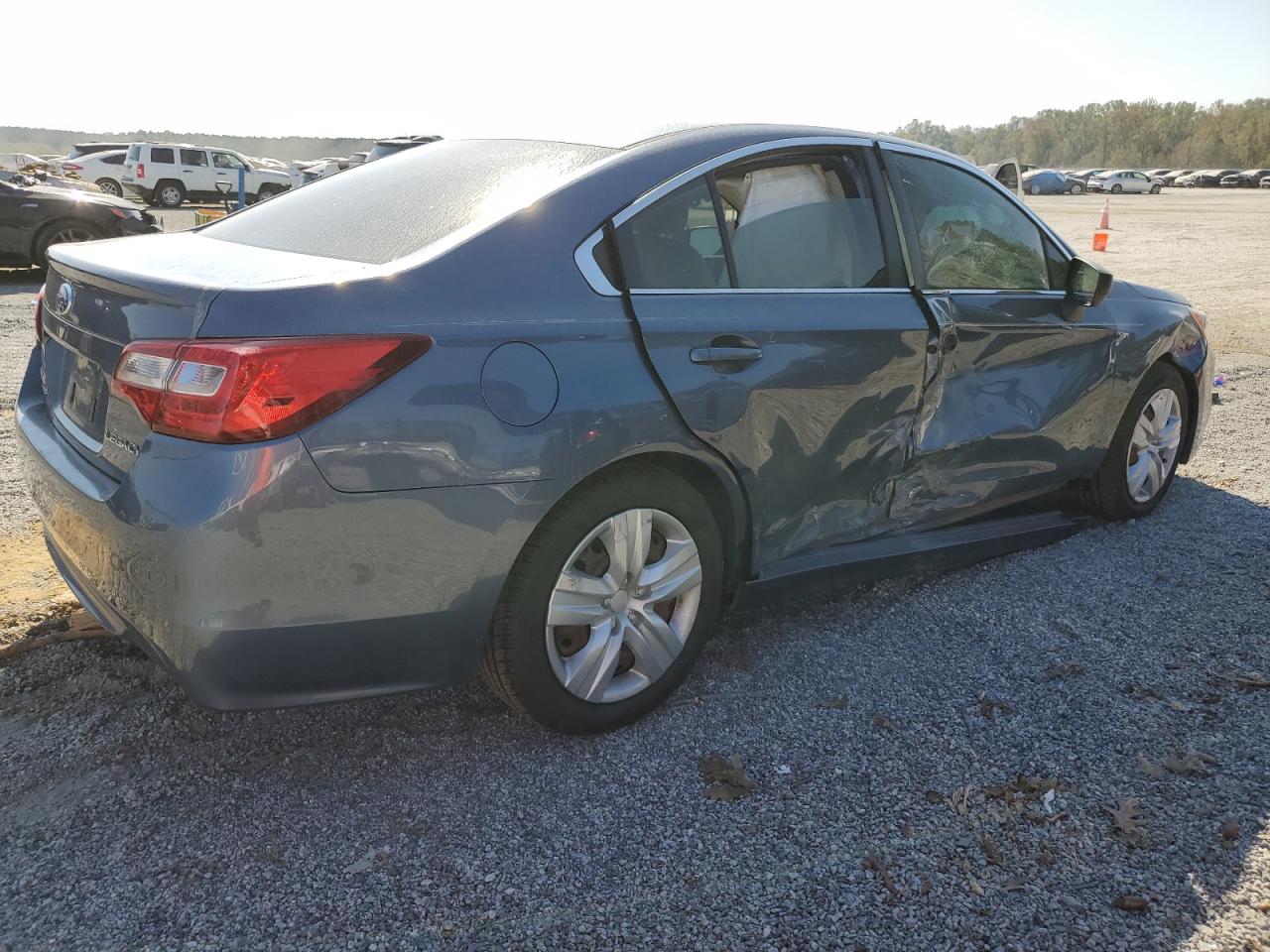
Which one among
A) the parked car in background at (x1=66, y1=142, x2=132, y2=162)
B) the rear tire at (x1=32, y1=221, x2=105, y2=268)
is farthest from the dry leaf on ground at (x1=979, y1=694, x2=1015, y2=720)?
the parked car in background at (x1=66, y1=142, x2=132, y2=162)

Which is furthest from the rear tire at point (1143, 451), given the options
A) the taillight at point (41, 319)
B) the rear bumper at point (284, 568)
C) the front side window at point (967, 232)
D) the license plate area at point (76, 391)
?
the taillight at point (41, 319)

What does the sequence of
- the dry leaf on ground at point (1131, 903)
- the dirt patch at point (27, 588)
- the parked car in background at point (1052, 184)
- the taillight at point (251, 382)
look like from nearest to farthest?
the taillight at point (251, 382) < the dry leaf on ground at point (1131, 903) < the dirt patch at point (27, 588) < the parked car in background at point (1052, 184)

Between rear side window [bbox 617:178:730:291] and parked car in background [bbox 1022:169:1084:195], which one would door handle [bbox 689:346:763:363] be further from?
parked car in background [bbox 1022:169:1084:195]

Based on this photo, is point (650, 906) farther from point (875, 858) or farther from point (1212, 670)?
point (1212, 670)

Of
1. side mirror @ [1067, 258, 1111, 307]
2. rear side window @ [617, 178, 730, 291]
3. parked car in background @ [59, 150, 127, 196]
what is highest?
parked car in background @ [59, 150, 127, 196]

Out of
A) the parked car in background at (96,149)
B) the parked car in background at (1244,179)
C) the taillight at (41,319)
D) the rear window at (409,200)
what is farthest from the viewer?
the parked car in background at (1244,179)

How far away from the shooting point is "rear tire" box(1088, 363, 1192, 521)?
15.6ft

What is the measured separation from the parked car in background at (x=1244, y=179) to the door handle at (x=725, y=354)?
8420cm

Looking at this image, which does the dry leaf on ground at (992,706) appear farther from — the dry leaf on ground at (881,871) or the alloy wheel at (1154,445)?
the alloy wheel at (1154,445)

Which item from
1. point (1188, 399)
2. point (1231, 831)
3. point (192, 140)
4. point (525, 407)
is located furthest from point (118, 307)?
point (192, 140)

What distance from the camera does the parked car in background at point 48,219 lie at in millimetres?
12703

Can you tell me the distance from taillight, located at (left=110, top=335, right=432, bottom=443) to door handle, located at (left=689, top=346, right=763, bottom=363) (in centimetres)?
90

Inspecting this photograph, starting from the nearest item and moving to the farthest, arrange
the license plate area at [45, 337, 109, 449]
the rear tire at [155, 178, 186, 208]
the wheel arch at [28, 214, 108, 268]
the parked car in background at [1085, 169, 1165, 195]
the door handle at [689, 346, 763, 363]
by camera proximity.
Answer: the license plate area at [45, 337, 109, 449] < the door handle at [689, 346, 763, 363] < the wheel arch at [28, 214, 108, 268] < the rear tire at [155, 178, 186, 208] < the parked car in background at [1085, 169, 1165, 195]

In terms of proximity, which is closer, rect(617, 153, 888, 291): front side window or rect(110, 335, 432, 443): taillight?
rect(110, 335, 432, 443): taillight
